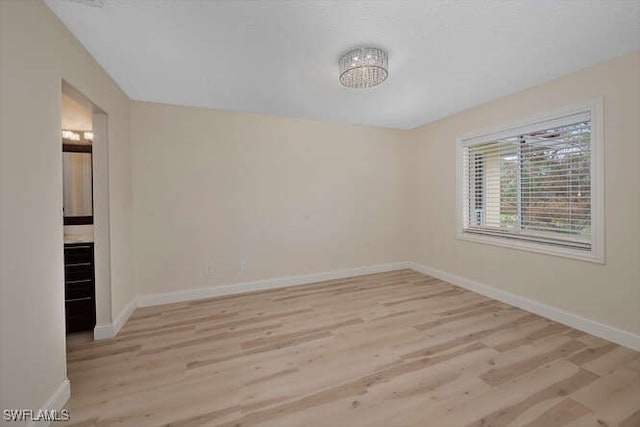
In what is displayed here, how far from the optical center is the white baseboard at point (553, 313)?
2199mm

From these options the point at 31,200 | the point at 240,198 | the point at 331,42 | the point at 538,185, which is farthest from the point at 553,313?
the point at 31,200

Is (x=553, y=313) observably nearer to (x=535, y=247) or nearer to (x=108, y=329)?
(x=535, y=247)

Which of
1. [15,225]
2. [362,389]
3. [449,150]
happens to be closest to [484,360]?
[362,389]

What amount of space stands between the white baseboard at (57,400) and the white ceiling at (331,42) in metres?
2.34

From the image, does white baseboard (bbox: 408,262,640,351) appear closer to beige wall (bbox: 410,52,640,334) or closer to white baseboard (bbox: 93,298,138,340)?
beige wall (bbox: 410,52,640,334)

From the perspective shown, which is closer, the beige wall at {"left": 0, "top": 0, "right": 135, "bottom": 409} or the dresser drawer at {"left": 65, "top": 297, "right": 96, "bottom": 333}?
the beige wall at {"left": 0, "top": 0, "right": 135, "bottom": 409}

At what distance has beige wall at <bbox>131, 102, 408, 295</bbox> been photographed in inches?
123

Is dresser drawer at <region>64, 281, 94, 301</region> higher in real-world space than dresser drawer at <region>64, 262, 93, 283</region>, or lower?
lower

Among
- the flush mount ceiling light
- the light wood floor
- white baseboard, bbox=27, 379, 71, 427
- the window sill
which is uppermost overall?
the flush mount ceiling light

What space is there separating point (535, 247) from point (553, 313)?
2.25 ft

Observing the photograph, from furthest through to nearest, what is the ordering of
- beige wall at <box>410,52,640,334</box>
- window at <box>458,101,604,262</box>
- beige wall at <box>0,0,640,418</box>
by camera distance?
window at <box>458,101,604,262</box> < beige wall at <box>410,52,640,334</box> < beige wall at <box>0,0,640,418</box>

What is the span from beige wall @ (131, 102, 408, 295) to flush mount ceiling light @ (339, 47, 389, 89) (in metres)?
1.67

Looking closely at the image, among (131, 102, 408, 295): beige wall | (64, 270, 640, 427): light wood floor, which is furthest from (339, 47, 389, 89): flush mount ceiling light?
(64, 270, 640, 427): light wood floor

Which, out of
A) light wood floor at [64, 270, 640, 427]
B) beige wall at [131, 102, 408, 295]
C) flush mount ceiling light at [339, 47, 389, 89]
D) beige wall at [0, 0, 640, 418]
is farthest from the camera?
beige wall at [131, 102, 408, 295]
